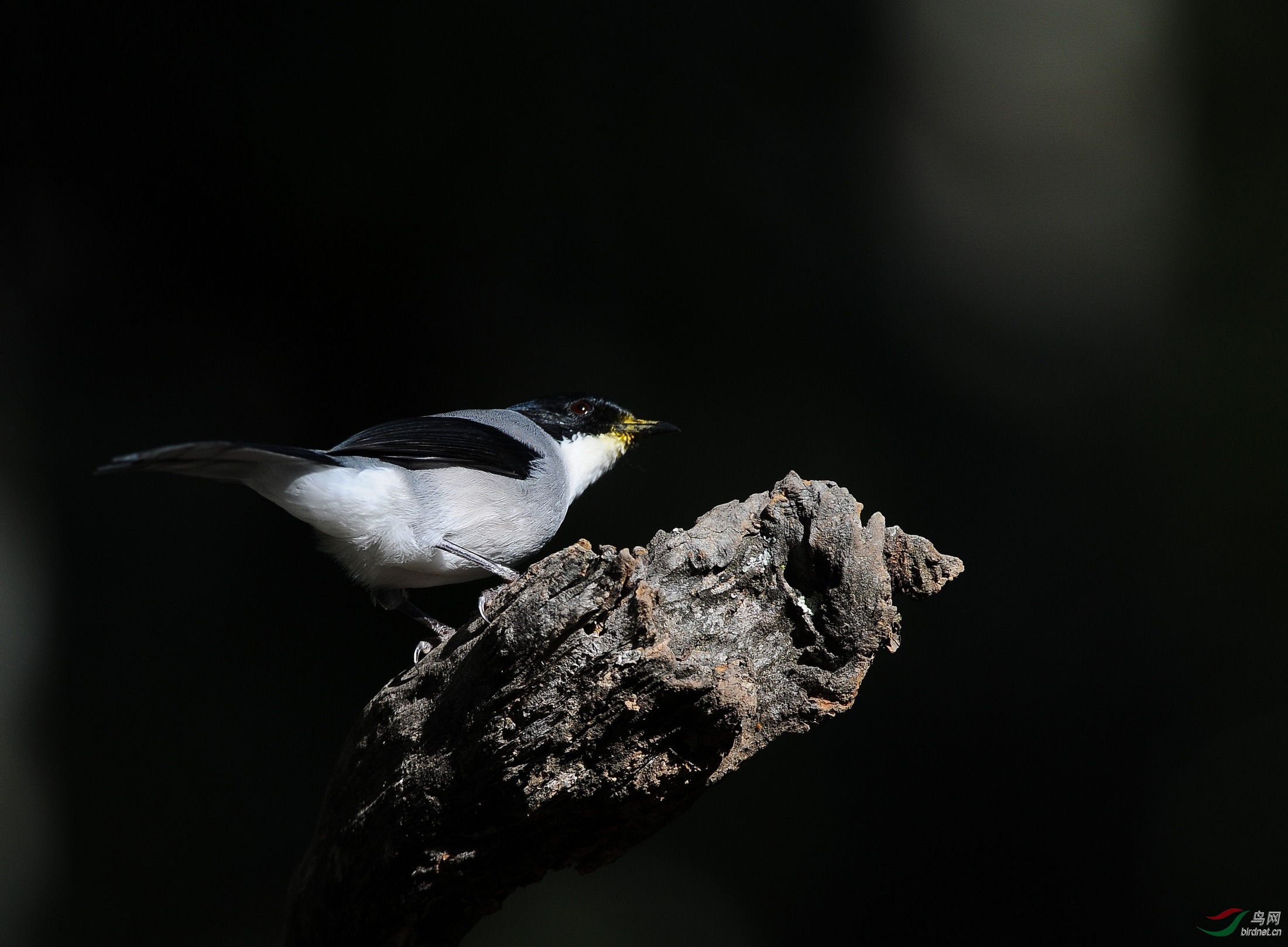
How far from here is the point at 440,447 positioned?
8.30ft

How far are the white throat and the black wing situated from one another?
42 cm

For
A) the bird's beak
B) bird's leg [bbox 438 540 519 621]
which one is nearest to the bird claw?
bird's leg [bbox 438 540 519 621]

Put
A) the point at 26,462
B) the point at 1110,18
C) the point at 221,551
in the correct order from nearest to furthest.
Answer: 1. the point at 26,462
2. the point at 221,551
3. the point at 1110,18

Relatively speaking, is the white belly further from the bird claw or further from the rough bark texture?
the rough bark texture

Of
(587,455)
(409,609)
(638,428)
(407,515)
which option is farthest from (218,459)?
(638,428)

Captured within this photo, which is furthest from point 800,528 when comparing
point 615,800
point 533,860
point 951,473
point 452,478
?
point 951,473

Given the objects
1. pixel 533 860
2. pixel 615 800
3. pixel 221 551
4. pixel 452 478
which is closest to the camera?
pixel 615 800

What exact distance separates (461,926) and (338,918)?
11.8 inches

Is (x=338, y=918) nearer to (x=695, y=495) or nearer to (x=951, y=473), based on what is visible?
(x=695, y=495)

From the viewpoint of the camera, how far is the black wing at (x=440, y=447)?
250cm

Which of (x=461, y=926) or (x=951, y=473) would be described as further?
(x=951, y=473)

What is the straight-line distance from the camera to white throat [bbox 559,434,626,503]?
3.14 meters

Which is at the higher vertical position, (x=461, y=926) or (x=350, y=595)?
(x=461, y=926)

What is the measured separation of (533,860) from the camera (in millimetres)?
1781
